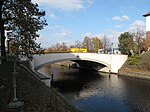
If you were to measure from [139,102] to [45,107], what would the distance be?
14.8m

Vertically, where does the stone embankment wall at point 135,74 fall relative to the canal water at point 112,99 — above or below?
above

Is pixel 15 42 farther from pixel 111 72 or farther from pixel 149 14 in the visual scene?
pixel 149 14

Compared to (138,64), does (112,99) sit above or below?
below

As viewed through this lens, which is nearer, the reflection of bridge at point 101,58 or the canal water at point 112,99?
the canal water at point 112,99

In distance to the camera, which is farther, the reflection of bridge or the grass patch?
the grass patch

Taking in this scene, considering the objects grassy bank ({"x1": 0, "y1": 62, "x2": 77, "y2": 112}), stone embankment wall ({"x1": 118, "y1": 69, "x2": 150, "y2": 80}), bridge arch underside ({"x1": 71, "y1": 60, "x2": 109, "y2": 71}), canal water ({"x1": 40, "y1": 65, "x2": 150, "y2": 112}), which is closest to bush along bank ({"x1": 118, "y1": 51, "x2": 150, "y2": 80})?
stone embankment wall ({"x1": 118, "y1": 69, "x2": 150, "y2": 80})

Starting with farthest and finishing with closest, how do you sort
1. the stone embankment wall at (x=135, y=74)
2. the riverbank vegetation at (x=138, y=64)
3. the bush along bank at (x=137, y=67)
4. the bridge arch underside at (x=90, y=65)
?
1. the bridge arch underside at (x=90, y=65)
2. the riverbank vegetation at (x=138, y=64)
3. the bush along bank at (x=137, y=67)
4. the stone embankment wall at (x=135, y=74)

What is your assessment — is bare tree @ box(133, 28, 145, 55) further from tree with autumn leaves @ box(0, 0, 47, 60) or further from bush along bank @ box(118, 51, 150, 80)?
tree with autumn leaves @ box(0, 0, 47, 60)

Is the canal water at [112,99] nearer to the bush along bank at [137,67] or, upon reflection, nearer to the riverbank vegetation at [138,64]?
the bush along bank at [137,67]

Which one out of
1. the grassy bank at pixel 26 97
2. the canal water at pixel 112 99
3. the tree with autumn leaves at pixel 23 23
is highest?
the tree with autumn leaves at pixel 23 23

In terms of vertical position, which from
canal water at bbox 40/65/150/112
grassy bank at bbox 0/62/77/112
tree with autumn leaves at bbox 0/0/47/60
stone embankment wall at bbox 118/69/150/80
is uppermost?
tree with autumn leaves at bbox 0/0/47/60

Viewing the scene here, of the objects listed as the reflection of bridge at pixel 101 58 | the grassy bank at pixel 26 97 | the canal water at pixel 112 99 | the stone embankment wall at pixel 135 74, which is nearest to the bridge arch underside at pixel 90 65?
the reflection of bridge at pixel 101 58

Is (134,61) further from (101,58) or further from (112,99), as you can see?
(112,99)

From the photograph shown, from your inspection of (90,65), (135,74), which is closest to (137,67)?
(135,74)
